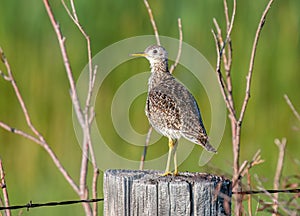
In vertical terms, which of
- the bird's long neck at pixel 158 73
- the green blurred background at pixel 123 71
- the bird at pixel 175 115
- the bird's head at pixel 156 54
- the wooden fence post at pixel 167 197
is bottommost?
the wooden fence post at pixel 167 197

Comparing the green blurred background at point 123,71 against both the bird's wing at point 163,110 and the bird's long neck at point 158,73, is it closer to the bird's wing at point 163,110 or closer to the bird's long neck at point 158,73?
the bird's long neck at point 158,73

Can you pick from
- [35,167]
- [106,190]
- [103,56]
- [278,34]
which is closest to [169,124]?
[106,190]

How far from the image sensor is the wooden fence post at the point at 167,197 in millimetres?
3781

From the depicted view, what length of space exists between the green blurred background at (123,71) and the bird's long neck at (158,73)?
7.83 feet

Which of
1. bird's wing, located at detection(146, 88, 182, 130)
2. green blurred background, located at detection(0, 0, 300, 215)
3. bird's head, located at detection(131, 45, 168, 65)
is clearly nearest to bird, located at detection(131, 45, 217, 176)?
bird's wing, located at detection(146, 88, 182, 130)

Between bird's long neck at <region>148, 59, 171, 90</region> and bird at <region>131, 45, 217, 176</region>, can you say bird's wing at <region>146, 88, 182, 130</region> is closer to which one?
bird at <region>131, 45, 217, 176</region>

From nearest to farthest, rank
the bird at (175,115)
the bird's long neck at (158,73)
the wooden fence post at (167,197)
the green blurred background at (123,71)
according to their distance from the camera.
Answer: the wooden fence post at (167,197) < the bird at (175,115) < the bird's long neck at (158,73) < the green blurred background at (123,71)

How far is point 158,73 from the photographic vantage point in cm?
542

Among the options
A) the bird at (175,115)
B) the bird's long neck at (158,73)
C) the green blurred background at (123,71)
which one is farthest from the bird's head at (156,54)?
the green blurred background at (123,71)

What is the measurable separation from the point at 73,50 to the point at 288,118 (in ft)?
6.48

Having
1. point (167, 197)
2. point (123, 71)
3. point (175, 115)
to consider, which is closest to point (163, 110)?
point (175, 115)

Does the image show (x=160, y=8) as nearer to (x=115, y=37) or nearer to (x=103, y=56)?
(x=115, y=37)

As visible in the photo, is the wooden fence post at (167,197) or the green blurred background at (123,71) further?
the green blurred background at (123,71)

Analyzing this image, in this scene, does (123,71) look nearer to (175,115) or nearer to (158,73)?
(158,73)
